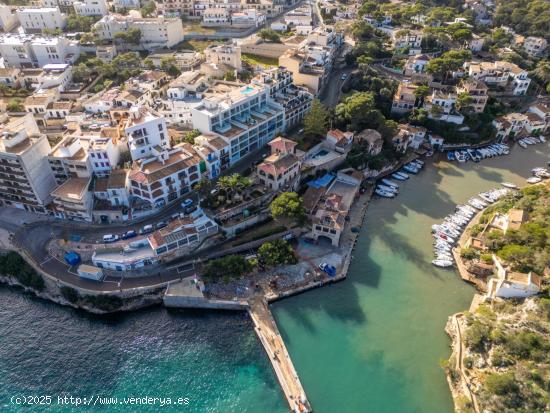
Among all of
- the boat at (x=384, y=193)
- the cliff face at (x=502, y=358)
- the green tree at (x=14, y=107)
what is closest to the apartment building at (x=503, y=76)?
the boat at (x=384, y=193)

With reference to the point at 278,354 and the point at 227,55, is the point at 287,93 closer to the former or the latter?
the point at 227,55

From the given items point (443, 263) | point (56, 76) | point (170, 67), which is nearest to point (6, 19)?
point (56, 76)

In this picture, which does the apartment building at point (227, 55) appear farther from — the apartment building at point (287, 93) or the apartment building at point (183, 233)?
the apartment building at point (183, 233)

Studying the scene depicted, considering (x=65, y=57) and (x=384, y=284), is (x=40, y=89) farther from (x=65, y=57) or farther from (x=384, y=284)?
(x=384, y=284)

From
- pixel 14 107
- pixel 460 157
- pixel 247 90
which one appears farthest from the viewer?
pixel 460 157

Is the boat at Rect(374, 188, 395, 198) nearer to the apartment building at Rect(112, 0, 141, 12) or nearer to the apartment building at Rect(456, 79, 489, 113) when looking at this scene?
the apartment building at Rect(456, 79, 489, 113)
